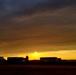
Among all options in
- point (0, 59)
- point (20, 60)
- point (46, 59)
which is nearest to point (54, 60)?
point (46, 59)

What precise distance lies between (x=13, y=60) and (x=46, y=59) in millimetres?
16734

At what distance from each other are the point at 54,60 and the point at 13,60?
20826mm

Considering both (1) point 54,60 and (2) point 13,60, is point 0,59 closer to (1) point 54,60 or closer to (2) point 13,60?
(2) point 13,60

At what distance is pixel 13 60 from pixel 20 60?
11.7 ft

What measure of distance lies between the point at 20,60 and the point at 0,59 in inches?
394

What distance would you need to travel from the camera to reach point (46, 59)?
383ft

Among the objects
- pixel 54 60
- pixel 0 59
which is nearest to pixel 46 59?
pixel 54 60

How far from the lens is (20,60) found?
386ft

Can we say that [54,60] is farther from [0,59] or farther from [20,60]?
[0,59]

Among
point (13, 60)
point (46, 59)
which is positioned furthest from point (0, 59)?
point (46, 59)

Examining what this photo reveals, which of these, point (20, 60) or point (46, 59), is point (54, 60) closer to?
point (46, 59)

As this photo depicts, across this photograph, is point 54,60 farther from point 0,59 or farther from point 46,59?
point 0,59

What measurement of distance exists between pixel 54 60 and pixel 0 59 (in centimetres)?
2696

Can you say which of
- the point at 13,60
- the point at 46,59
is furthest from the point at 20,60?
the point at 46,59
